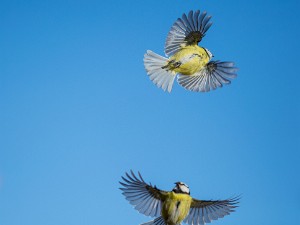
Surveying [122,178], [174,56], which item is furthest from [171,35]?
[122,178]

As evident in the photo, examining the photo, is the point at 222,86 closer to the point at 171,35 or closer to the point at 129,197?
the point at 171,35

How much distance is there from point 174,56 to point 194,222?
1.78m

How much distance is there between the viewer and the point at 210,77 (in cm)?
923

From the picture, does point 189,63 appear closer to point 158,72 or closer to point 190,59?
point 190,59

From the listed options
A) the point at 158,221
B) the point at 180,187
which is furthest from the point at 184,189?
the point at 158,221

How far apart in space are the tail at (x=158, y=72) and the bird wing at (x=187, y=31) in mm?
142

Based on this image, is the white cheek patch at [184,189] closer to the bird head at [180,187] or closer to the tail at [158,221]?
the bird head at [180,187]

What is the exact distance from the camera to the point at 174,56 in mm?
8750

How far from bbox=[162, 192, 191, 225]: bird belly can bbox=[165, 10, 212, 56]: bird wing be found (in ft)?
5.27

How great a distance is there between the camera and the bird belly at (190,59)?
28.1 feet

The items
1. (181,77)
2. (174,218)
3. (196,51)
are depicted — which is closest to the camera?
(174,218)

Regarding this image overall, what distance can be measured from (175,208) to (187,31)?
1.94 m

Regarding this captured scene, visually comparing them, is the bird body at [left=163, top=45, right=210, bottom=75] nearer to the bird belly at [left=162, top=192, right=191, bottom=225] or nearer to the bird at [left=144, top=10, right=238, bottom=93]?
the bird at [left=144, top=10, right=238, bottom=93]

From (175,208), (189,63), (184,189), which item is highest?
(189,63)
